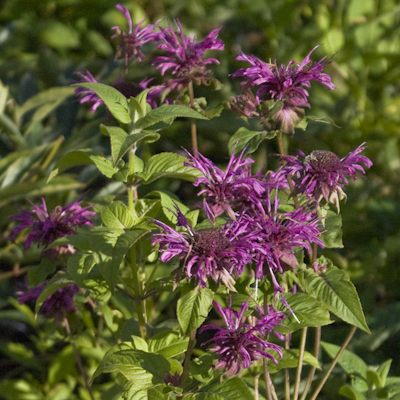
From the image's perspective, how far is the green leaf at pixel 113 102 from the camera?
0.68 meters

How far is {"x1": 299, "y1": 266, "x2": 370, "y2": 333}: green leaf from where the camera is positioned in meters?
0.62

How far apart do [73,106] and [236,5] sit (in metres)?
1.11

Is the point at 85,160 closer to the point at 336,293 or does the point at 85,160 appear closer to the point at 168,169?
the point at 168,169

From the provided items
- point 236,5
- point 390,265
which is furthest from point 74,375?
point 236,5

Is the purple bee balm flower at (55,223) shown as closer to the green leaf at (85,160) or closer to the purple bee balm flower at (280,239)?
the green leaf at (85,160)

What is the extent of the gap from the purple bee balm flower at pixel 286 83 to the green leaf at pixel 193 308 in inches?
9.8

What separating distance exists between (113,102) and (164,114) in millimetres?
78

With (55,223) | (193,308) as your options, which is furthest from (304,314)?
(55,223)

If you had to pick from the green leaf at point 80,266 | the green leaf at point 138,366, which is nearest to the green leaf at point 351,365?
the green leaf at point 138,366

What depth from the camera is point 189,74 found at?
0.83 meters

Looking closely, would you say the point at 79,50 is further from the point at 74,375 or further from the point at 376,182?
the point at 74,375

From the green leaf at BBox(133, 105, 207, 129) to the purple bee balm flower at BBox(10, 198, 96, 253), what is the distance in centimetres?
20

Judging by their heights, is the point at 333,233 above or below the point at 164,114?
below

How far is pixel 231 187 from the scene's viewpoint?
0.67m
